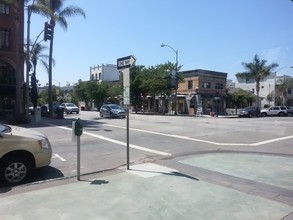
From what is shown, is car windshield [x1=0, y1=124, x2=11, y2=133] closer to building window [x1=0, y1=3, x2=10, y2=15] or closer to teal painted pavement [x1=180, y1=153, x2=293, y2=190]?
teal painted pavement [x1=180, y1=153, x2=293, y2=190]

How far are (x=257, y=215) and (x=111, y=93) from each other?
5886 cm

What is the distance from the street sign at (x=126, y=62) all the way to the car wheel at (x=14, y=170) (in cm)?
321

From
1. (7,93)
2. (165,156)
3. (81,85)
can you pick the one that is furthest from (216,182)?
(81,85)

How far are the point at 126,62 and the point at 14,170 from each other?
141 inches

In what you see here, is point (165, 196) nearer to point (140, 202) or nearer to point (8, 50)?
point (140, 202)

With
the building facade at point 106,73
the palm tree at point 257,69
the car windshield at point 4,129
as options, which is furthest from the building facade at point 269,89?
the car windshield at point 4,129

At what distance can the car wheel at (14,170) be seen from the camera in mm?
7148

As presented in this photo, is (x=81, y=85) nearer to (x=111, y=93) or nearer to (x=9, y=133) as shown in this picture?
(x=111, y=93)

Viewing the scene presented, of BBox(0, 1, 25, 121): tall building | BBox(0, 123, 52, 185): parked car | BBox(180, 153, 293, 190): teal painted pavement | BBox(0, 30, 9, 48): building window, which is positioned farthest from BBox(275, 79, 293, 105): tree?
BBox(0, 123, 52, 185): parked car

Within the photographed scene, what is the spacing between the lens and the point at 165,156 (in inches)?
422

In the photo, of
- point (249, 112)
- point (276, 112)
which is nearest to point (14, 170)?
point (249, 112)

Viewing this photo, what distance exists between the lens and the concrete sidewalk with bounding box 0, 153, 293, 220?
17.4ft

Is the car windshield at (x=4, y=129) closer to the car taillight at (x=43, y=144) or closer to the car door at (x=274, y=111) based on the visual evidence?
the car taillight at (x=43, y=144)

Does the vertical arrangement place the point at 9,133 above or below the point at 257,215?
above
